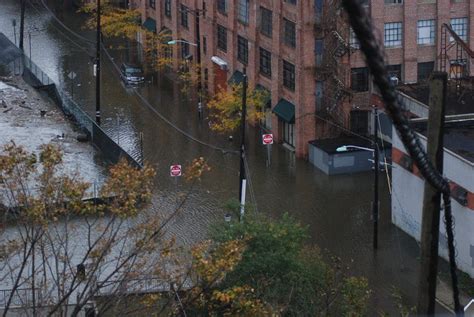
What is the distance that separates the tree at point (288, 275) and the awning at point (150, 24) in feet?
119

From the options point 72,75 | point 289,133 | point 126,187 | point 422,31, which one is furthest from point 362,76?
point 126,187

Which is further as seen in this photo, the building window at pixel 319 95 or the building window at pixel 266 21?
the building window at pixel 266 21

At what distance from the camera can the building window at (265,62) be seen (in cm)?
4441

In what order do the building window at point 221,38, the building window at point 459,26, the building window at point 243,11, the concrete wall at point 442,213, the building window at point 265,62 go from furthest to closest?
1. the building window at point 221,38
2. the building window at point 243,11
3. the building window at point 265,62
4. the building window at point 459,26
5. the concrete wall at point 442,213

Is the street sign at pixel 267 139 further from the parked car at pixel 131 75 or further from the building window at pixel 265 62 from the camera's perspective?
the parked car at pixel 131 75

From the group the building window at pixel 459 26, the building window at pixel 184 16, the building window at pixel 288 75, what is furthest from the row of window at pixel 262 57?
the building window at pixel 459 26

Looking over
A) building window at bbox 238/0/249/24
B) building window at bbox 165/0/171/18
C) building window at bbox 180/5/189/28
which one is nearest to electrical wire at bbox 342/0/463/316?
building window at bbox 238/0/249/24

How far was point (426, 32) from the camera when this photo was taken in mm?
42844

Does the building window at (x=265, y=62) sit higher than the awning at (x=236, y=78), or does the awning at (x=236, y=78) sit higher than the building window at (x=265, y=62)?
the building window at (x=265, y=62)

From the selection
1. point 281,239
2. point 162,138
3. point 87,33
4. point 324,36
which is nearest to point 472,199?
point 281,239

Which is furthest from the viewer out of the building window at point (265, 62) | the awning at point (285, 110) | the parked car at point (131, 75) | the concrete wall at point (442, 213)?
the parked car at point (131, 75)

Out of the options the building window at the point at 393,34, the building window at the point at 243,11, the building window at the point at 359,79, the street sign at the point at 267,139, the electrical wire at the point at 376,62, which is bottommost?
the street sign at the point at 267,139

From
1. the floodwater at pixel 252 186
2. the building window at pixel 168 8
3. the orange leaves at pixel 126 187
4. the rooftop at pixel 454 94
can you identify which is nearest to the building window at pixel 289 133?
the floodwater at pixel 252 186

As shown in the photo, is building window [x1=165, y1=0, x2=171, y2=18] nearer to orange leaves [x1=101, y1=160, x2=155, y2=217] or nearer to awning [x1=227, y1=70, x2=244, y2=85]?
awning [x1=227, y1=70, x2=244, y2=85]
